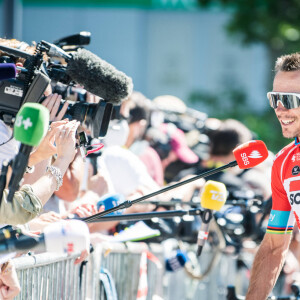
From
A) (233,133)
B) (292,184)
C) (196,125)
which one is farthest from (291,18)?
(292,184)

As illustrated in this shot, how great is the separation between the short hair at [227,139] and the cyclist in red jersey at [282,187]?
10.3 feet

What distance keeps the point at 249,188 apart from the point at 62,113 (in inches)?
139

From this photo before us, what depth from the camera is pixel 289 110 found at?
4176mm

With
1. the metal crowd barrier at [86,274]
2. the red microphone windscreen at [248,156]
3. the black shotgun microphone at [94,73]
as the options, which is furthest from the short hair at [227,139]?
the black shotgun microphone at [94,73]

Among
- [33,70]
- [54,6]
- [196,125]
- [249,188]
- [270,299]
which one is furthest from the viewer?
[54,6]

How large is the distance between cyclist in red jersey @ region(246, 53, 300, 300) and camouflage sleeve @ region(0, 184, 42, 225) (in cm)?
146

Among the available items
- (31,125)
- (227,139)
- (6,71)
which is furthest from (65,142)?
(227,139)

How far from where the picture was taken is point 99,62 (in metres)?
4.04

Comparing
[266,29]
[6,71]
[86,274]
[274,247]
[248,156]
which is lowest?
[86,274]

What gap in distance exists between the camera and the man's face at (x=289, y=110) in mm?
4191

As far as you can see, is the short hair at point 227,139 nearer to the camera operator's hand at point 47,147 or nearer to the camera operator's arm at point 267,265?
the camera operator's arm at point 267,265

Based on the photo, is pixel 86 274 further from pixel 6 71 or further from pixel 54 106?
pixel 6 71

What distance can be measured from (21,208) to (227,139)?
14.4 feet

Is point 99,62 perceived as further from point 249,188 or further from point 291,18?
point 291,18
